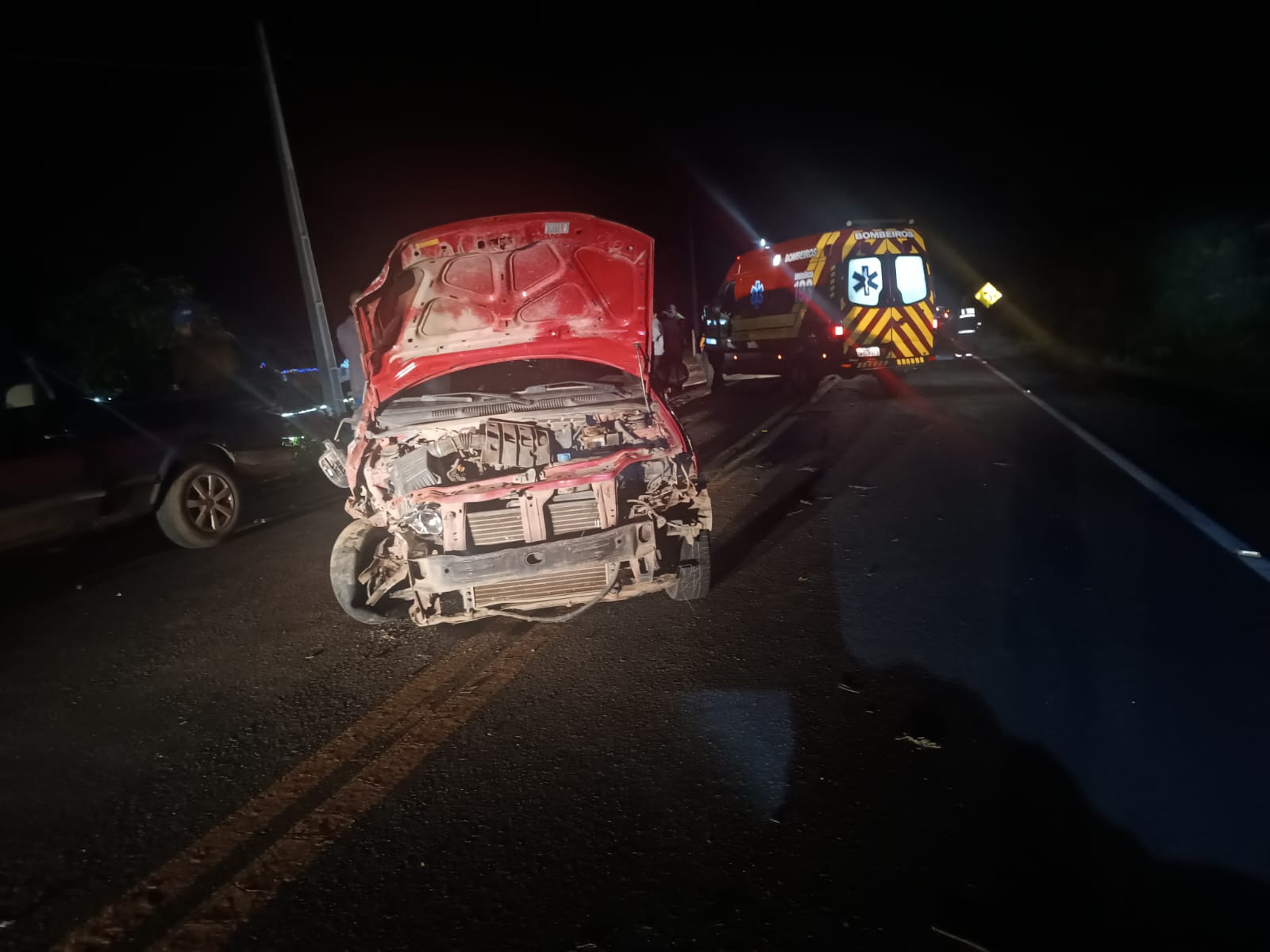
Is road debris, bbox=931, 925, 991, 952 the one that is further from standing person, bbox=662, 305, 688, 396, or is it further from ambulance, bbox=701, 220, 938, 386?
ambulance, bbox=701, 220, 938, 386

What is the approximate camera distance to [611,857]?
8.60 feet

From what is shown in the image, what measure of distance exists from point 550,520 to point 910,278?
11.4 m

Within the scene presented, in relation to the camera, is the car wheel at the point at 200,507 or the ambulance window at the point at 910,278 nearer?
the car wheel at the point at 200,507

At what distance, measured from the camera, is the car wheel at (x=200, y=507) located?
645 centimetres

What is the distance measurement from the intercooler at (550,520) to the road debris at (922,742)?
70.3 inches

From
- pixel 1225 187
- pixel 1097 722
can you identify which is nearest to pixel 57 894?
pixel 1097 722

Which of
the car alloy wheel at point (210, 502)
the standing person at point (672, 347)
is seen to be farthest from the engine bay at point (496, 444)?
the standing person at point (672, 347)

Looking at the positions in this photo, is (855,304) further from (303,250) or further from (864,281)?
(303,250)

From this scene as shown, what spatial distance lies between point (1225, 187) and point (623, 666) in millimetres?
24505

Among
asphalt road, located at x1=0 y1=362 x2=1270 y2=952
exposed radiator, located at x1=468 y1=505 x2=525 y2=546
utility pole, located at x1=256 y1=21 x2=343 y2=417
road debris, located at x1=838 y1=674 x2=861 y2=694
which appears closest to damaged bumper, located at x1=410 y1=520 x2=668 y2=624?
exposed radiator, located at x1=468 y1=505 x2=525 y2=546

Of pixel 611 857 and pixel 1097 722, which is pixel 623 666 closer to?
pixel 611 857

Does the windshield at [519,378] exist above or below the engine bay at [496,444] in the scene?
above

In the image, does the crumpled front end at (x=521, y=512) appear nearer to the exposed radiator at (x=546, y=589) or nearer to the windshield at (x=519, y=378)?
the exposed radiator at (x=546, y=589)

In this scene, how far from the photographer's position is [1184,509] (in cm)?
609
